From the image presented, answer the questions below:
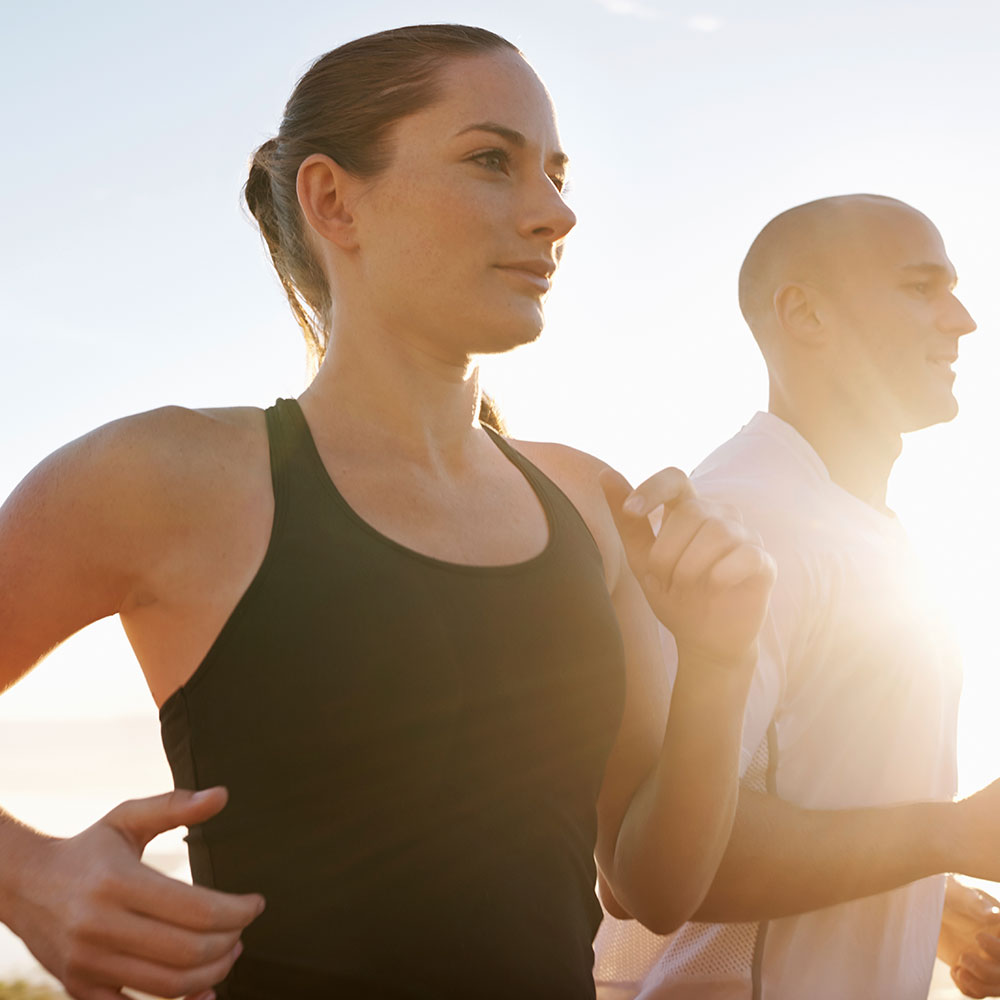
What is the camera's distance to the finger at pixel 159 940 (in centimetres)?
125

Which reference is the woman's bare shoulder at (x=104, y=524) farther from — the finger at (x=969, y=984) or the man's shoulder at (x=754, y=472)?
the finger at (x=969, y=984)

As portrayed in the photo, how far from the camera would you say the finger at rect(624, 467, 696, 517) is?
5.99ft

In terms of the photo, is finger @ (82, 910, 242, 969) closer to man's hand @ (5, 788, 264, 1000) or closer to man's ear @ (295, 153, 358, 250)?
man's hand @ (5, 788, 264, 1000)

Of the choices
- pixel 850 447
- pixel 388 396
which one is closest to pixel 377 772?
pixel 388 396

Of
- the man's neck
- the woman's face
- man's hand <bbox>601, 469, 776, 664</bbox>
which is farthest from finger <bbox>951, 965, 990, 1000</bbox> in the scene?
the woman's face

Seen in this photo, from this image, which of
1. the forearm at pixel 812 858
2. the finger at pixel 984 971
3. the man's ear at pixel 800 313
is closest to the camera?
the forearm at pixel 812 858

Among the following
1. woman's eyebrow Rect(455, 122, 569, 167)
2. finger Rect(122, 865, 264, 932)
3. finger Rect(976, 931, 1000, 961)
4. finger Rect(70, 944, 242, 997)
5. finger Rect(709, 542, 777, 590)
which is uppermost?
woman's eyebrow Rect(455, 122, 569, 167)

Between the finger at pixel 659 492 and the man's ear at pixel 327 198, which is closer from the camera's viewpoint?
the finger at pixel 659 492

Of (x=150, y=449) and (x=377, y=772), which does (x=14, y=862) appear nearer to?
(x=377, y=772)

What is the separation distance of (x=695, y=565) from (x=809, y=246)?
1.96 meters

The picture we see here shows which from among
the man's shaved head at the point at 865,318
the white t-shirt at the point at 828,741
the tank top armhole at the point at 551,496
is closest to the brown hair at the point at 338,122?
the tank top armhole at the point at 551,496

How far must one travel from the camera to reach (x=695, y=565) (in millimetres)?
1825

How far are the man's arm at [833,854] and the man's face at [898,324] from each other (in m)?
1.21

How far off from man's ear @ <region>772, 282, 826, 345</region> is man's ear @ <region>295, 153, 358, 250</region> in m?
1.66
